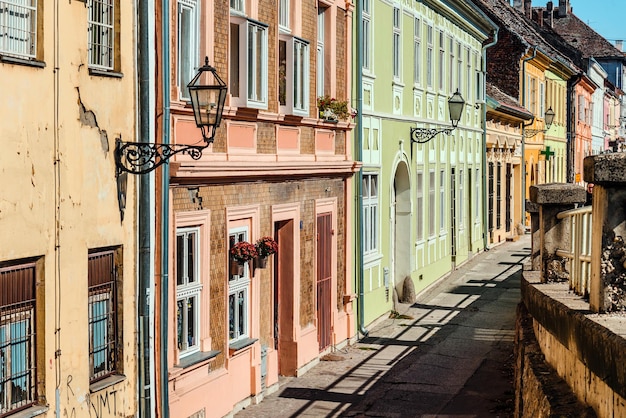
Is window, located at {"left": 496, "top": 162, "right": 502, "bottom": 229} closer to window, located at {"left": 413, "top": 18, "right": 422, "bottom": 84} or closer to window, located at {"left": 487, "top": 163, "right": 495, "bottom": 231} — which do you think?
window, located at {"left": 487, "top": 163, "right": 495, "bottom": 231}

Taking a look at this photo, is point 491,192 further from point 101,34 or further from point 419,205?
point 101,34

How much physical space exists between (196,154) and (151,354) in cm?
199

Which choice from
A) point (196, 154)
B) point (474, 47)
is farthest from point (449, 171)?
point (196, 154)

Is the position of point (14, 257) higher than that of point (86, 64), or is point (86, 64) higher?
point (86, 64)

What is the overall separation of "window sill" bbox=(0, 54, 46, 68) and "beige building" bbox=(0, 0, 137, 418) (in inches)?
0.4

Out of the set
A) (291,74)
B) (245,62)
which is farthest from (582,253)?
(291,74)

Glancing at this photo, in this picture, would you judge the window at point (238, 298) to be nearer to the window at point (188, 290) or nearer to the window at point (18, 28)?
the window at point (188, 290)

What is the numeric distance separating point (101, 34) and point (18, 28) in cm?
142

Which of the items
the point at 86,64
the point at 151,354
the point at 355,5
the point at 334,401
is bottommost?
the point at 334,401

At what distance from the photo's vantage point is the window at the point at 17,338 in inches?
338

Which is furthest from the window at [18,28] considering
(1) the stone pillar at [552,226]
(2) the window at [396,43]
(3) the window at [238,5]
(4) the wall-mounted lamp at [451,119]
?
(4) the wall-mounted lamp at [451,119]

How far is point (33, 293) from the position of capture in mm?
8938

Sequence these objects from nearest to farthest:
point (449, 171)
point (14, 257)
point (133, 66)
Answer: point (14, 257), point (133, 66), point (449, 171)

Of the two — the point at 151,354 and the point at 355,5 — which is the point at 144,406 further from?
the point at 355,5
